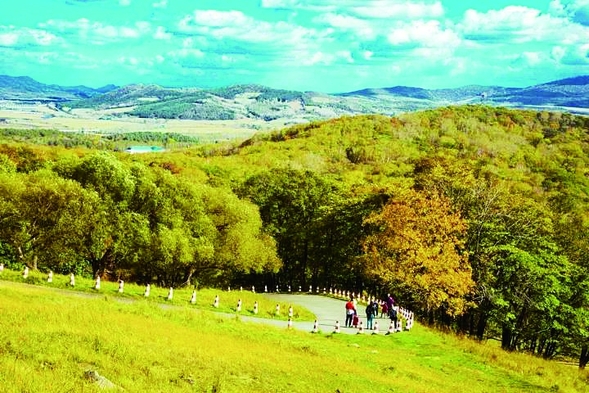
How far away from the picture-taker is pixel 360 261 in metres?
51.8

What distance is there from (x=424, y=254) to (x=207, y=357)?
28.1 metres

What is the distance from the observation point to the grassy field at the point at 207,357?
14.5 m

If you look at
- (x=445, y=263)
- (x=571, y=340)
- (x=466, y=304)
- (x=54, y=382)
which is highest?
(x=54, y=382)

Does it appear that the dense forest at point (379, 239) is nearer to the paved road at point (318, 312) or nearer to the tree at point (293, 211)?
the paved road at point (318, 312)

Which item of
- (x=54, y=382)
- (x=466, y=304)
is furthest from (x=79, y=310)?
(x=466, y=304)

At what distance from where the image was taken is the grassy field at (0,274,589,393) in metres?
14.5

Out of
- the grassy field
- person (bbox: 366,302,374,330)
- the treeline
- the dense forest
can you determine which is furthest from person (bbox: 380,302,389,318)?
the treeline

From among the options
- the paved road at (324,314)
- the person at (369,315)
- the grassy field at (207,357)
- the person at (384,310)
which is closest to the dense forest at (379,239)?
the person at (384,310)

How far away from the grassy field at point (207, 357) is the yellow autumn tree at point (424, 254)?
30.9 ft

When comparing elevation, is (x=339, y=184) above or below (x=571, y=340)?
above

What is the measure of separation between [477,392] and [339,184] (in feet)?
191

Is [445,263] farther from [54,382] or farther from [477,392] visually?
[54,382]

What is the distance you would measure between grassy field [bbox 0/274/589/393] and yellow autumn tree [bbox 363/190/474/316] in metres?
9.42

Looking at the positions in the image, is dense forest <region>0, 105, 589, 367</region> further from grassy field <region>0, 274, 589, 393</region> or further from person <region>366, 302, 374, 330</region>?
grassy field <region>0, 274, 589, 393</region>
